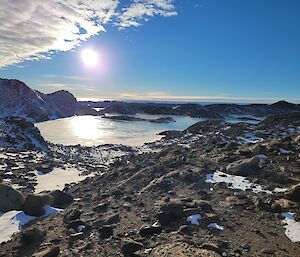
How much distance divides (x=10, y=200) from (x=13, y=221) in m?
1.44

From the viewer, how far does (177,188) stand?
12422 millimetres

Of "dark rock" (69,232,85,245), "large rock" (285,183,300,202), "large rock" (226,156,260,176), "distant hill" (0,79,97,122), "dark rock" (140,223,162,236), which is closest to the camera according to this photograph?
"dark rock" (140,223,162,236)

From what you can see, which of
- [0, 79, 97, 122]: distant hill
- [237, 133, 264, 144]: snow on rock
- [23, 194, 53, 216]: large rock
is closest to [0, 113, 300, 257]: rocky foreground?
[23, 194, 53, 216]: large rock

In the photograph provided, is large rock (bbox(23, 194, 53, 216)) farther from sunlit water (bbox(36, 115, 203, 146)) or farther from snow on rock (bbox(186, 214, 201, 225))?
sunlit water (bbox(36, 115, 203, 146))

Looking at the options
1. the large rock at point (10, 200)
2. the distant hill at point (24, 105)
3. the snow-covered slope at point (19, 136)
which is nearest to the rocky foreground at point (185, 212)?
the large rock at point (10, 200)

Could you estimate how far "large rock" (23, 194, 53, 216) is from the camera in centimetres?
1168

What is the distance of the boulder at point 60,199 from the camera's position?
42.9ft

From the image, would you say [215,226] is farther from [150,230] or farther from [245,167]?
[245,167]

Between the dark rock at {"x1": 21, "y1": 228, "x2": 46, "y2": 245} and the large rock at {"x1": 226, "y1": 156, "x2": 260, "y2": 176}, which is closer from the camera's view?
the dark rock at {"x1": 21, "y1": 228, "x2": 46, "y2": 245}

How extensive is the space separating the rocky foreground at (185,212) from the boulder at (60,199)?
42 millimetres

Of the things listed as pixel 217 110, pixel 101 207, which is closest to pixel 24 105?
pixel 217 110

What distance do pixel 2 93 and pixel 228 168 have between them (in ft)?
287

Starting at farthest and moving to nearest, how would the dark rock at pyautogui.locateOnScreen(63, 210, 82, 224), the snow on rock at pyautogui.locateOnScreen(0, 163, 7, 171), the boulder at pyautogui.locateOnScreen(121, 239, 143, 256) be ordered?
the snow on rock at pyautogui.locateOnScreen(0, 163, 7, 171)
the dark rock at pyautogui.locateOnScreen(63, 210, 82, 224)
the boulder at pyautogui.locateOnScreen(121, 239, 143, 256)

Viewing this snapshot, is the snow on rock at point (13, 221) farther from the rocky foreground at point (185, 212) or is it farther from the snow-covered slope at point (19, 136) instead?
the snow-covered slope at point (19, 136)
